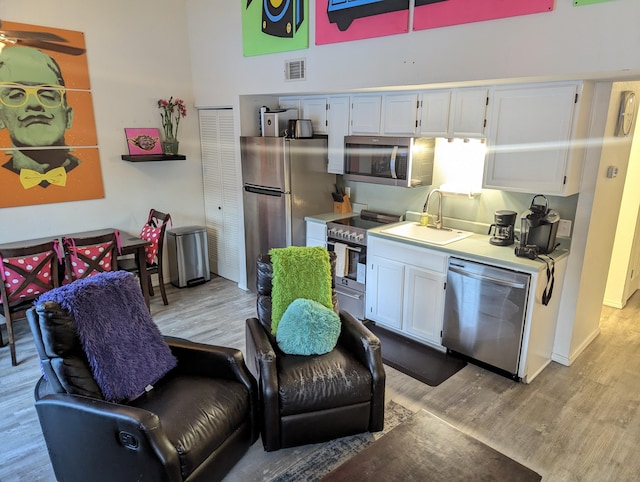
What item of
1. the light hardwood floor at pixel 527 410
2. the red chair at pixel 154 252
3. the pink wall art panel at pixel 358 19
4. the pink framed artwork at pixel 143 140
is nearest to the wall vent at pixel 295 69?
the pink wall art panel at pixel 358 19

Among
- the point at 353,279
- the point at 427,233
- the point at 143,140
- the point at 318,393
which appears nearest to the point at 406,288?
the point at 427,233

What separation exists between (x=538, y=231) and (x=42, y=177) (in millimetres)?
4475

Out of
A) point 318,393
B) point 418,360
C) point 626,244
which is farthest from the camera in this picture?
point 626,244

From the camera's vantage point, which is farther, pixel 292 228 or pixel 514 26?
pixel 292 228

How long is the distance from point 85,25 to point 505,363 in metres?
4.93

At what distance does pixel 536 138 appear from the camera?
118 inches

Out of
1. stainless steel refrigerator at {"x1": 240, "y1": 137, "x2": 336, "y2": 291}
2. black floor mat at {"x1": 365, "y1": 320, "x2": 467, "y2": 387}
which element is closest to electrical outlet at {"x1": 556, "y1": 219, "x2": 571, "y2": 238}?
black floor mat at {"x1": 365, "y1": 320, "x2": 467, "y2": 387}

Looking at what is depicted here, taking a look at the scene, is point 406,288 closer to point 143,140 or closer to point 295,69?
point 295,69

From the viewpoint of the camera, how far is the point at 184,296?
4891mm

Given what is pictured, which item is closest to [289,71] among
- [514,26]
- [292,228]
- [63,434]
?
[292,228]

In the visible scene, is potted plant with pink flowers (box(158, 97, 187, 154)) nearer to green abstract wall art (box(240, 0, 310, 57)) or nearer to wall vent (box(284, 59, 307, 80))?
green abstract wall art (box(240, 0, 310, 57))

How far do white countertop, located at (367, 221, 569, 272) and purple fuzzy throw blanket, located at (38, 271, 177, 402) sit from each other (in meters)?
2.09

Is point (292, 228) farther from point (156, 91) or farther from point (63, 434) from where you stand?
point (63, 434)

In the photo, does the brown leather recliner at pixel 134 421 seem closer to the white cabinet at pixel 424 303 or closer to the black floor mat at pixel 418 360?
the black floor mat at pixel 418 360
